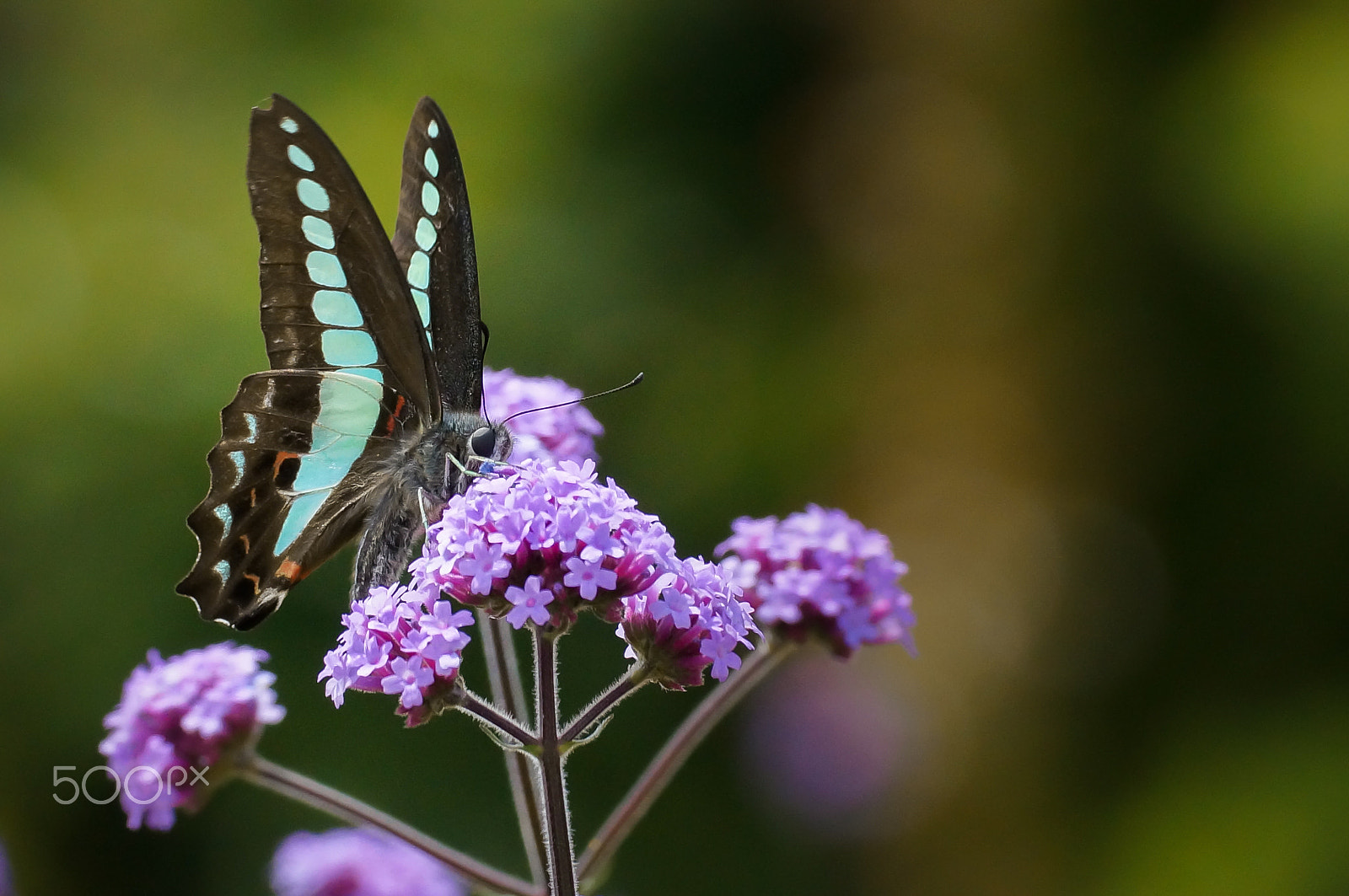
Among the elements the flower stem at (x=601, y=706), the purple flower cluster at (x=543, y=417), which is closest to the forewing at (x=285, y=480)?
the purple flower cluster at (x=543, y=417)

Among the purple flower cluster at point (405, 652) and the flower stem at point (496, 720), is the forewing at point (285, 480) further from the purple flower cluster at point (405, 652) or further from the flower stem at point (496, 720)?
the flower stem at point (496, 720)

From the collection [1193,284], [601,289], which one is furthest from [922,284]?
[601,289]

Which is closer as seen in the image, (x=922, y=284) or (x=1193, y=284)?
(x=1193, y=284)

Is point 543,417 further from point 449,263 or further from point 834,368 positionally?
point 834,368

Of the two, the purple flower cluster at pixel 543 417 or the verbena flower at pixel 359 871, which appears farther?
the verbena flower at pixel 359 871

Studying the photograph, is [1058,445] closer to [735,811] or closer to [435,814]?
[735,811]
